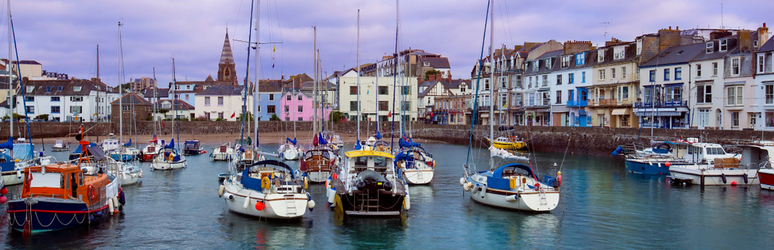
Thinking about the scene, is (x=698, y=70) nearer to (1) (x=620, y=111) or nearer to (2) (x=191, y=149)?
(1) (x=620, y=111)

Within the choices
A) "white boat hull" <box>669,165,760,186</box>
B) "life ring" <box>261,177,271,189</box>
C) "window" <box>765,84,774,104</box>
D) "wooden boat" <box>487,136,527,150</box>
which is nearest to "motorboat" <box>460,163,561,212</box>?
"life ring" <box>261,177,271,189</box>

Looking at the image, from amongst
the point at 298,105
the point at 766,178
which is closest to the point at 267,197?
the point at 766,178

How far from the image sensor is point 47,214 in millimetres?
22938

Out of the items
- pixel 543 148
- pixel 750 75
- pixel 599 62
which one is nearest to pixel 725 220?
pixel 750 75

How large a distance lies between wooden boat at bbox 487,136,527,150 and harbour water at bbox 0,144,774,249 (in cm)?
3180

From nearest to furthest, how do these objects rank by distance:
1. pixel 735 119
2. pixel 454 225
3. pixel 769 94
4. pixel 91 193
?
1. pixel 91 193
2. pixel 454 225
3. pixel 769 94
4. pixel 735 119

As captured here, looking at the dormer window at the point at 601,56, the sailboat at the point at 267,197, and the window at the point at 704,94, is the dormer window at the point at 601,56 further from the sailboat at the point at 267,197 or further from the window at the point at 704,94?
the sailboat at the point at 267,197

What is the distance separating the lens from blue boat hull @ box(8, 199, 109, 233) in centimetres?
2273

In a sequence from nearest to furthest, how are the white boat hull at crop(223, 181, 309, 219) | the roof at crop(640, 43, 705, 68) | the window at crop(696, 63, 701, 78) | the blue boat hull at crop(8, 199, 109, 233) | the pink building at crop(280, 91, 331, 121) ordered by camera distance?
the blue boat hull at crop(8, 199, 109, 233), the white boat hull at crop(223, 181, 309, 219), the window at crop(696, 63, 701, 78), the roof at crop(640, 43, 705, 68), the pink building at crop(280, 91, 331, 121)

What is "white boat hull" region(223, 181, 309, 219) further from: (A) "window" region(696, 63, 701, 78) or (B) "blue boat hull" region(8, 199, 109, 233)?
(A) "window" region(696, 63, 701, 78)

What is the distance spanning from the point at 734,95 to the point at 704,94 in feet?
10.7

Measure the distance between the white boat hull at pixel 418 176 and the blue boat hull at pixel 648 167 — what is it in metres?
16.7

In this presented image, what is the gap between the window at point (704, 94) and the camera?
195 ft

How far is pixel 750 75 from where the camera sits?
5519cm
